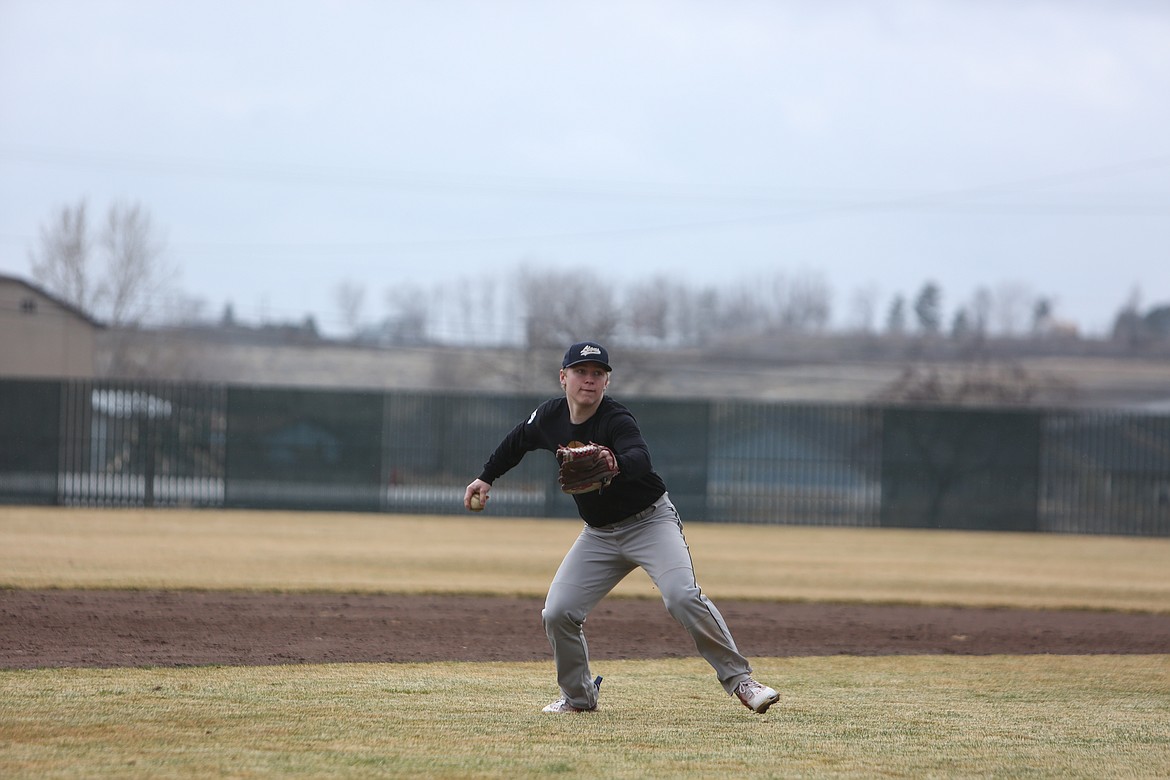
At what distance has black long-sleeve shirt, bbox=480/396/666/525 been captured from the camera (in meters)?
6.05

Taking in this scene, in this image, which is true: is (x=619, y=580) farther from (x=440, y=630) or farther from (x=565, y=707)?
(x=440, y=630)

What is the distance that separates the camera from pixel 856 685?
786cm

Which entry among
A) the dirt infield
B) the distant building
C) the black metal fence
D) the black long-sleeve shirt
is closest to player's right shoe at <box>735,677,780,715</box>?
the black long-sleeve shirt

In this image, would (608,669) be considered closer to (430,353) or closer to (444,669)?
(444,669)

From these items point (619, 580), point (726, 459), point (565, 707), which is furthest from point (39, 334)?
point (619, 580)

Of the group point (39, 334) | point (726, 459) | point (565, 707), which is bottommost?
point (726, 459)

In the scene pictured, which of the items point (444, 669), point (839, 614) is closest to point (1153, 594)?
point (839, 614)

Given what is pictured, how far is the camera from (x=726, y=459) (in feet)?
86.2

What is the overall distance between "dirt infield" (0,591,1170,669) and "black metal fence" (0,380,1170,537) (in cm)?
1271

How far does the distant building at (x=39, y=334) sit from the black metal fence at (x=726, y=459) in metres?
11.1

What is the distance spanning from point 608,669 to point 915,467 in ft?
62.8

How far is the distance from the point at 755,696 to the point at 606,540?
3.42 ft

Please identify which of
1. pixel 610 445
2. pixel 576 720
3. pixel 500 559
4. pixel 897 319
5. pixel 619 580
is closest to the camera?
pixel 576 720

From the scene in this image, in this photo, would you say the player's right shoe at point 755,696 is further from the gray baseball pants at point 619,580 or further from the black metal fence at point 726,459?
the black metal fence at point 726,459
